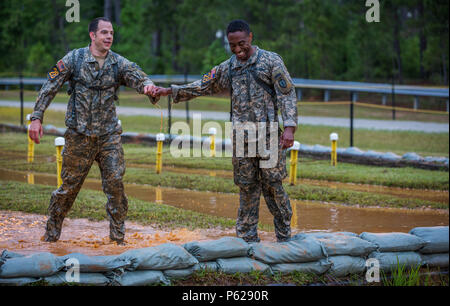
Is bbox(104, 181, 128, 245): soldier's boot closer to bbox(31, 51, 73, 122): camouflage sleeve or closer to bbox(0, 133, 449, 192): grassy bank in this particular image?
bbox(31, 51, 73, 122): camouflage sleeve

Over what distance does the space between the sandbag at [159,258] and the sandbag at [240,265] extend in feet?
0.81

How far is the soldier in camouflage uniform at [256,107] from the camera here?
6086 millimetres

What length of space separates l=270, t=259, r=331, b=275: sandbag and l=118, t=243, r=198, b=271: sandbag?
0.74 m

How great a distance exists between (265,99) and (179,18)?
103 ft

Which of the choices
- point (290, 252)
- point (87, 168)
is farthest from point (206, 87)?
point (290, 252)

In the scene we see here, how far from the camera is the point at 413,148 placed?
17.5m

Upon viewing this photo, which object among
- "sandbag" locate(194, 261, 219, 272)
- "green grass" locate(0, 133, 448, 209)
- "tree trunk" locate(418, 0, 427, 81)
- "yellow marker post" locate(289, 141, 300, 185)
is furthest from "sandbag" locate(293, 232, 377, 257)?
"tree trunk" locate(418, 0, 427, 81)

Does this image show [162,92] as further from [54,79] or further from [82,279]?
[82,279]

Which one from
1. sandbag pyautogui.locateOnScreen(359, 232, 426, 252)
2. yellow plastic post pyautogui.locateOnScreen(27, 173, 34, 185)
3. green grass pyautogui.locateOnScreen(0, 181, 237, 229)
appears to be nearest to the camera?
sandbag pyautogui.locateOnScreen(359, 232, 426, 252)

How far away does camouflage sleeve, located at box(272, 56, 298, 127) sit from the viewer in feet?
19.9

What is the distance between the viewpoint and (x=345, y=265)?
5.54 metres

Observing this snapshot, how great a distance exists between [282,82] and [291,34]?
29.3 meters
